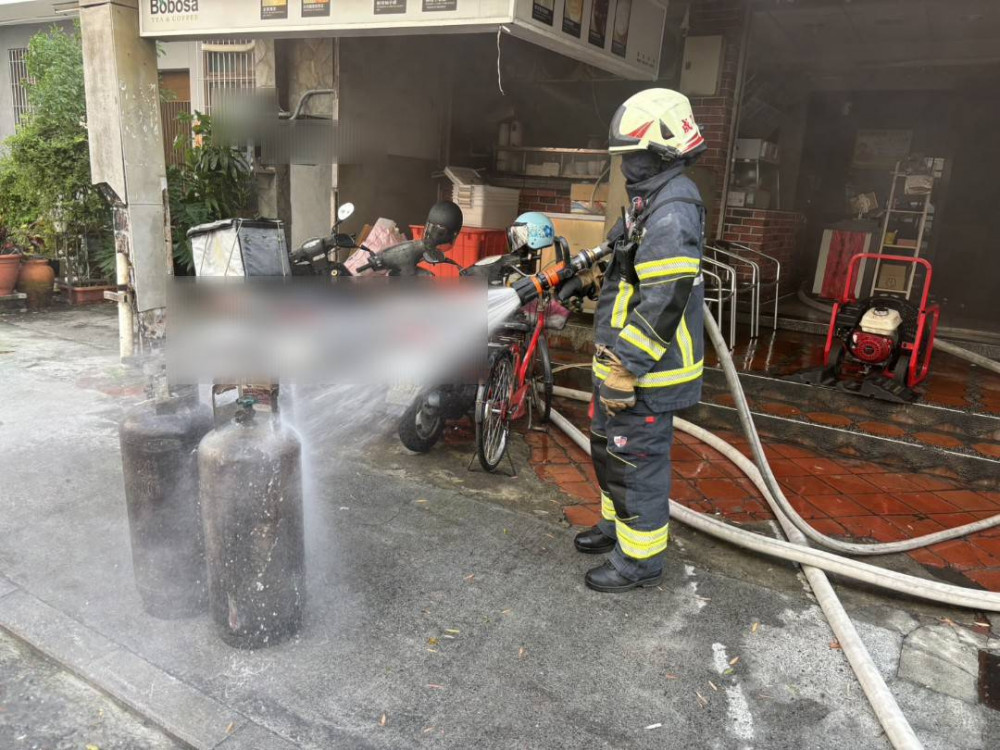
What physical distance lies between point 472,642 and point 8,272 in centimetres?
783

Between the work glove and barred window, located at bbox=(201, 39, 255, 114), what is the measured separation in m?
6.24

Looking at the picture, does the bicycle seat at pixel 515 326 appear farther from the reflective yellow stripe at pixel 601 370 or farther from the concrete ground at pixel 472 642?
the reflective yellow stripe at pixel 601 370

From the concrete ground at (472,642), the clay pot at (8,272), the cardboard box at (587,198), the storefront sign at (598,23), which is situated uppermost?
the storefront sign at (598,23)

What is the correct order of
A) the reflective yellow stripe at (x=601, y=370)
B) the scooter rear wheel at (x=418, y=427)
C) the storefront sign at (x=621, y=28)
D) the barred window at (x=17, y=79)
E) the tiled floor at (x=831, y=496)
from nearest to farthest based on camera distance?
the reflective yellow stripe at (x=601, y=370) < the tiled floor at (x=831, y=496) < the scooter rear wheel at (x=418, y=427) < the storefront sign at (x=621, y=28) < the barred window at (x=17, y=79)

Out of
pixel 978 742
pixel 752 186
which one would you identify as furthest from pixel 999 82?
pixel 978 742

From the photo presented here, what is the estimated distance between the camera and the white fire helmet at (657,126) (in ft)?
9.59

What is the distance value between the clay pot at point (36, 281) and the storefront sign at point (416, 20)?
16.2 ft

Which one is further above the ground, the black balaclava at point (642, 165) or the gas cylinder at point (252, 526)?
the black balaclava at point (642, 165)

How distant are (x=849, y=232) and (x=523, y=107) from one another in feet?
15.4

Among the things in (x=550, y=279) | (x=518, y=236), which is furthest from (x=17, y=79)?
(x=550, y=279)

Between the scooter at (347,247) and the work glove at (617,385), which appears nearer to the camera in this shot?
the work glove at (617,385)

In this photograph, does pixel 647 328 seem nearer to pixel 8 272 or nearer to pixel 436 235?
pixel 436 235

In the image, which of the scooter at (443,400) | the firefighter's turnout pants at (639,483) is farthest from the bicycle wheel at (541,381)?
the firefighter's turnout pants at (639,483)

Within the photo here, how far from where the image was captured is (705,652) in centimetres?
286
